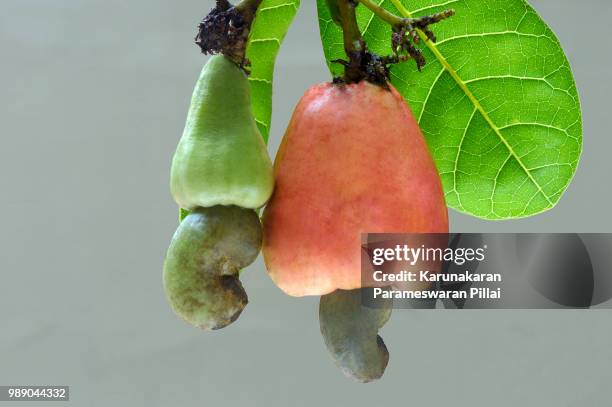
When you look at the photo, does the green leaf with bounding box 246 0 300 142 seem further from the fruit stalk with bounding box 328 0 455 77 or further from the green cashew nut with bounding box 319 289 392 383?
the green cashew nut with bounding box 319 289 392 383

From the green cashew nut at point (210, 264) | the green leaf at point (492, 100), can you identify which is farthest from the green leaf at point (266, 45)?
the green cashew nut at point (210, 264)

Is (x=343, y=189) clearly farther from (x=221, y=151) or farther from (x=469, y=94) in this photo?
(x=469, y=94)

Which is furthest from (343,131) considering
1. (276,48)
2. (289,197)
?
(276,48)

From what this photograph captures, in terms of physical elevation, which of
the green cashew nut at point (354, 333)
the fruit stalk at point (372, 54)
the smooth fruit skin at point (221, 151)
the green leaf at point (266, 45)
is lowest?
the green cashew nut at point (354, 333)

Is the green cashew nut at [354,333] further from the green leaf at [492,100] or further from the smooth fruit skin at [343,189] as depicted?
the green leaf at [492,100]

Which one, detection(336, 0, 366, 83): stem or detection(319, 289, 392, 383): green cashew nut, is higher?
detection(336, 0, 366, 83): stem

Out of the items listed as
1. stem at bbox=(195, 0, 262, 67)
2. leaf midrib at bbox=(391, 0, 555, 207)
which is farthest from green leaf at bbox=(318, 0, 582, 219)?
stem at bbox=(195, 0, 262, 67)
